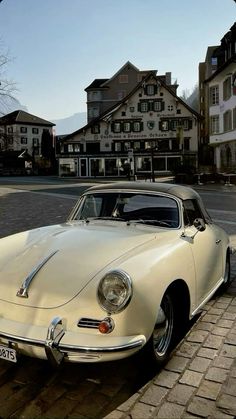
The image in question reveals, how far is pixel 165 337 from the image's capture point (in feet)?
11.6

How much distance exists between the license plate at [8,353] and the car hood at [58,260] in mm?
333

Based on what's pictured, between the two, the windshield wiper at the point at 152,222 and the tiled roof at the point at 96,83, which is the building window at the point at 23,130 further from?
the windshield wiper at the point at 152,222

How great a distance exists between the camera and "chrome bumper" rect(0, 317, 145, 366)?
2.76 m

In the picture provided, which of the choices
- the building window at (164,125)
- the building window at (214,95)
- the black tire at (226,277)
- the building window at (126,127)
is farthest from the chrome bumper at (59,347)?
the building window at (126,127)

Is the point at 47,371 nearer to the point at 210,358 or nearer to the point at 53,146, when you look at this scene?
the point at 210,358

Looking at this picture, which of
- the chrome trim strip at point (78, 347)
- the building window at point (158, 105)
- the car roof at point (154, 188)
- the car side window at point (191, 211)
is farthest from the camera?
the building window at point (158, 105)

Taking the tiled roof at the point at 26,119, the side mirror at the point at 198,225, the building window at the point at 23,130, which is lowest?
the side mirror at the point at 198,225

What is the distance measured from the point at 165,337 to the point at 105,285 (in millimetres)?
894

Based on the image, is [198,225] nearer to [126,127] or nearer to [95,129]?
[126,127]

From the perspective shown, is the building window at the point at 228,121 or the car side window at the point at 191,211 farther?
the building window at the point at 228,121

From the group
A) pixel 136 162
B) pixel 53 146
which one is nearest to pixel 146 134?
pixel 136 162

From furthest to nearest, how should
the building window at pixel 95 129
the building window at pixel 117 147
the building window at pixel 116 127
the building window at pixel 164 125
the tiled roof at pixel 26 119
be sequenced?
the tiled roof at pixel 26 119
the building window at pixel 117 147
the building window at pixel 95 129
the building window at pixel 116 127
the building window at pixel 164 125

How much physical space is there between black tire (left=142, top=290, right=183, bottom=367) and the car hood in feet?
1.88

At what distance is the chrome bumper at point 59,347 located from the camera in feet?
9.06
